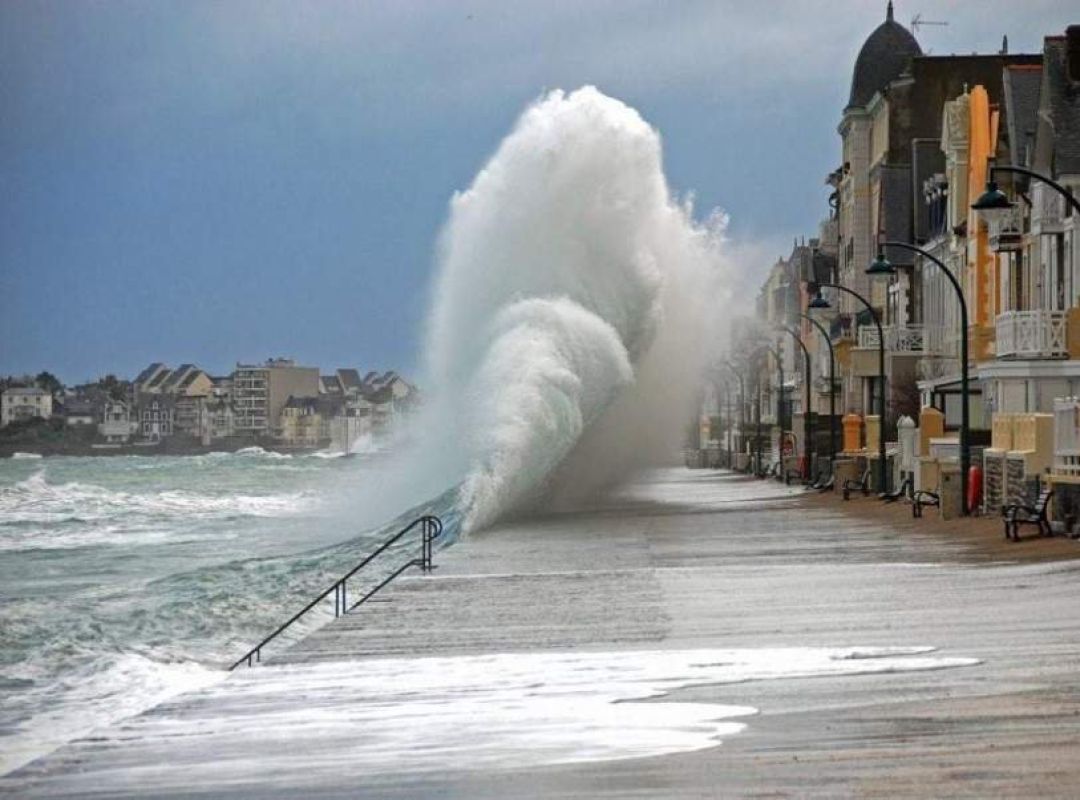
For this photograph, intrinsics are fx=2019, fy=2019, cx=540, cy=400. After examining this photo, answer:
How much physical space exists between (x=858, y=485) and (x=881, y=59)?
4043 centimetres

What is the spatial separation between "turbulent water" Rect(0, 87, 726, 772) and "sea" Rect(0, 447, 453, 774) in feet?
0.48

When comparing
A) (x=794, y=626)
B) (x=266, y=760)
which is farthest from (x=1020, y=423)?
(x=266, y=760)

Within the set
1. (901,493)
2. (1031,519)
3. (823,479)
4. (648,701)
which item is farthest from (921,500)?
(648,701)

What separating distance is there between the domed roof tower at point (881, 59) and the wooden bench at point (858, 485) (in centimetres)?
3497

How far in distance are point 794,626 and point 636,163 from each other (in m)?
33.2

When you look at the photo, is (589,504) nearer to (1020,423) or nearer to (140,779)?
(1020,423)

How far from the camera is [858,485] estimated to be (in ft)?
168

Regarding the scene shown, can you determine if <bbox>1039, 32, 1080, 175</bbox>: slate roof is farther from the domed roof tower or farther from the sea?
the domed roof tower

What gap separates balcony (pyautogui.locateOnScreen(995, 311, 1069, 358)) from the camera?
38.6 metres

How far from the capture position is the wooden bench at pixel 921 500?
36844 millimetres

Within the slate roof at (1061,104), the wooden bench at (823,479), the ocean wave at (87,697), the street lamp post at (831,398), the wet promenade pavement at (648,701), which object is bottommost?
the ocean wave at (87,697)

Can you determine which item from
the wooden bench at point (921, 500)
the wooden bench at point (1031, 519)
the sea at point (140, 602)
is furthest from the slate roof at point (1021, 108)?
the wooden bench at point (1031, 519)

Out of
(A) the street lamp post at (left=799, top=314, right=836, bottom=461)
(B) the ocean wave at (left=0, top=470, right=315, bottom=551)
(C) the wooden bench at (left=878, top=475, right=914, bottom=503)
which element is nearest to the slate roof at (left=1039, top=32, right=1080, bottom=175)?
(C) the wooden bench at (left=878, top=475, right=914, bottom=503)

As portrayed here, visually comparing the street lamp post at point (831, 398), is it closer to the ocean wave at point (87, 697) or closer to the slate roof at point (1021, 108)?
the slate roof at point (1021, 108)
